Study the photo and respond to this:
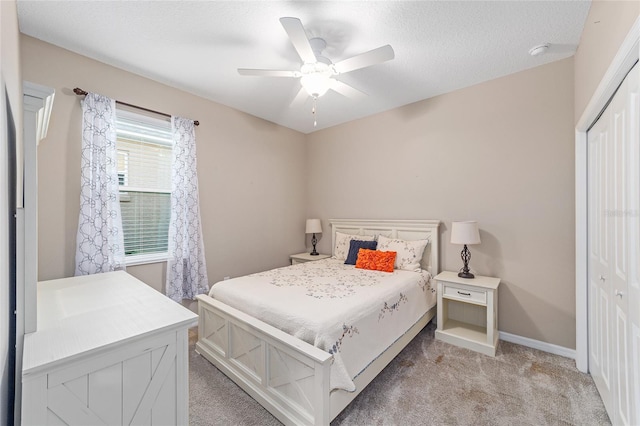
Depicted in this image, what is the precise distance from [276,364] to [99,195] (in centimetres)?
218

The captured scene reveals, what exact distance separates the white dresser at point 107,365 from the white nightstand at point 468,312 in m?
2.47

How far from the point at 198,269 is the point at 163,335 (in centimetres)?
211

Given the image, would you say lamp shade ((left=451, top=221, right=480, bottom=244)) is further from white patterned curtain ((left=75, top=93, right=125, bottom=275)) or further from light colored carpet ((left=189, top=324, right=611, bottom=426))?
white patterned curtain ((left=75, top=93, right=125, bottom=275))

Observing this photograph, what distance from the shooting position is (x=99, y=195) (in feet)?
8.10

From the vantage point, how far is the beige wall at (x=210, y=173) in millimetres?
2291

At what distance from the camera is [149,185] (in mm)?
2938

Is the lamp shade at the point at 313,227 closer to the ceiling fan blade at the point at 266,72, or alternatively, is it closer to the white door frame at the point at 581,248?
the ceiling fan blade at the point at 266,72

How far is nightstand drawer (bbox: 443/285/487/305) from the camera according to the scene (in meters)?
2.61

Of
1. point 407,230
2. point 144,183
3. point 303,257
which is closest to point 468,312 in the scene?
point 407,230

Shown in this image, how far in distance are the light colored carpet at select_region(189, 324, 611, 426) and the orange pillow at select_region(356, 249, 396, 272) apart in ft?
2.97

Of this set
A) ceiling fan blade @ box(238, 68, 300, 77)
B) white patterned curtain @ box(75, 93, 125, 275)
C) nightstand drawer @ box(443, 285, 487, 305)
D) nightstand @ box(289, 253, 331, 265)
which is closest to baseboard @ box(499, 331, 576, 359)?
nightstand drawer @ box(443, 285, 487, 305)

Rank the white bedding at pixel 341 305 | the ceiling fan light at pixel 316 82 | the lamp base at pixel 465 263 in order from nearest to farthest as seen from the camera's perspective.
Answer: the white bedding at pixel 341 305 < the ceiling fan light at pixel 316 82 < the lamp base at pixel 465 263

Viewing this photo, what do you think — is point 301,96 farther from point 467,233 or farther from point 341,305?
point 467,233

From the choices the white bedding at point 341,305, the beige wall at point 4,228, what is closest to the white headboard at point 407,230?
the white bedding at point 341,305
